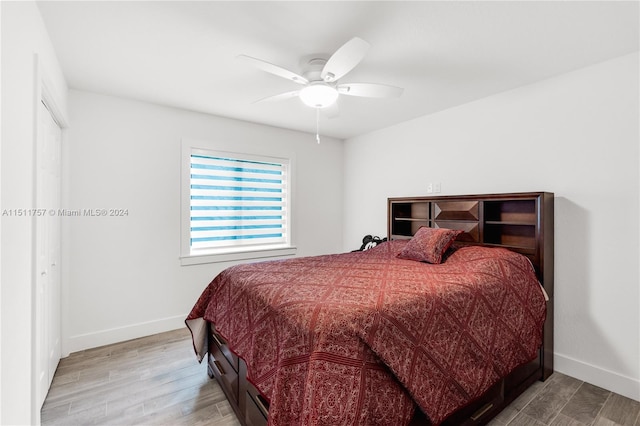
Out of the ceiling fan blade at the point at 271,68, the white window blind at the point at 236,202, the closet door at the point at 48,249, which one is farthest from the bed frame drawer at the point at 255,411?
the white window blind at the point at 236,202

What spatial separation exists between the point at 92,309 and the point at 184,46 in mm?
2559

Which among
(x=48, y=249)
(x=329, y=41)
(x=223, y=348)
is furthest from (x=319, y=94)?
(x=48, y=249)

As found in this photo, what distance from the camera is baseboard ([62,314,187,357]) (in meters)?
2.74

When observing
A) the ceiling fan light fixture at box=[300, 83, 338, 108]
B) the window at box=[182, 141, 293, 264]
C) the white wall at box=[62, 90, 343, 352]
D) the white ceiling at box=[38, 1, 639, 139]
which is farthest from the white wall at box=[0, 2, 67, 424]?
the window at box=[182, 141, 293, 264]

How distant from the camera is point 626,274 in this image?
211 centimetres

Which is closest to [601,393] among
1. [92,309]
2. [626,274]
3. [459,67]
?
[626,274]

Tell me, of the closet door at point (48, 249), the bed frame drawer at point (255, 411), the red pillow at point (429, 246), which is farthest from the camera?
the red pillow at point (429, 246)

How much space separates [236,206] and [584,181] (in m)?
3.47

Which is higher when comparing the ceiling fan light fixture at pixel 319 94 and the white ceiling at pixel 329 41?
the white ceiling at pixel 329 41

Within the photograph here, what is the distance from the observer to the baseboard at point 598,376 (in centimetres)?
208

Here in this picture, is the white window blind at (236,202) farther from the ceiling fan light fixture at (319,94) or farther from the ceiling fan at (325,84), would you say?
the ceiling fan light fixture at (319,94)

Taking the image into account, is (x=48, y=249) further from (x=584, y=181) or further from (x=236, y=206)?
(x=584, y=181)

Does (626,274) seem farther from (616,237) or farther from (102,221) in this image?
(102,221)

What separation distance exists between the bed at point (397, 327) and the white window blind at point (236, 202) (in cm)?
152
